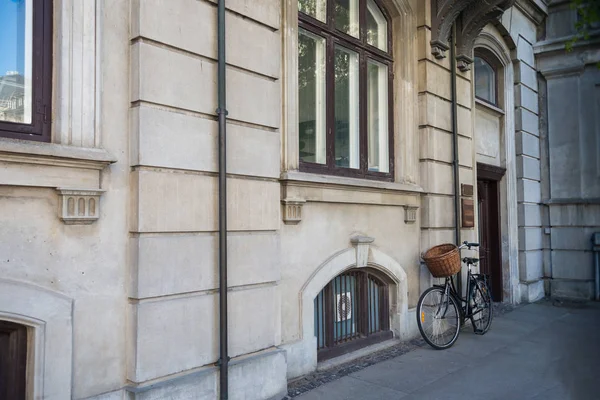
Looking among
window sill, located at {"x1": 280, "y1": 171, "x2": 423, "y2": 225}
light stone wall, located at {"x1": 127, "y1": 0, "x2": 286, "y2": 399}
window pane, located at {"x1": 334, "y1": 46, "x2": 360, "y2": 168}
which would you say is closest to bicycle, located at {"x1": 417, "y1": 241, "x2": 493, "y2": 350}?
window sill, located at {"x1": 280, "y1": 171, "x2": 423, "y2": 225}

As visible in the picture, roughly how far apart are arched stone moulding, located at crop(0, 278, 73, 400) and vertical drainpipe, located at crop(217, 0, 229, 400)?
4.15 ft

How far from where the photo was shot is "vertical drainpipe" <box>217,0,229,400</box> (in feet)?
14.2

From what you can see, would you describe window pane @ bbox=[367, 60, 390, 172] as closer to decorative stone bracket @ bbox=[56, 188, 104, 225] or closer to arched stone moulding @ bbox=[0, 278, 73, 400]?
decorative stone bracket @ bbox=[56, 188, 104, 225]

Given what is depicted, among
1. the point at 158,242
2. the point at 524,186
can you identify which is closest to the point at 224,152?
the point at 158,242

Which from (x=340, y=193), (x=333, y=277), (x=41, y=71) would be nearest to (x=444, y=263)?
(x=333, y=277)

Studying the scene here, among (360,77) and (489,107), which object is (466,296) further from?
(489,107)

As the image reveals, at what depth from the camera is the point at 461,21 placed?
7914mm

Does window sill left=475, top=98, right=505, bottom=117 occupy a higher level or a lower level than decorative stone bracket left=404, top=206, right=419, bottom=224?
higher

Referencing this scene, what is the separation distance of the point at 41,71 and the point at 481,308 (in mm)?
6457

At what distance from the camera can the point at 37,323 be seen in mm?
3416

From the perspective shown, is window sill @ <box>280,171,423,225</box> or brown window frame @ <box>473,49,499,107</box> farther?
brown window frame @ <box>473,49,499,107</box>

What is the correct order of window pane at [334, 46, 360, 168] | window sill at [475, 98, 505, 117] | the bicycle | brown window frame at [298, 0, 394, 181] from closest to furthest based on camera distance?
brown window frame at [298, 0, 394, 181]
window pane at [334, 46, 360, 168]
the bicycle
window sill at [475, 98, 505, 117]

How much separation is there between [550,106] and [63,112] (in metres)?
10.8

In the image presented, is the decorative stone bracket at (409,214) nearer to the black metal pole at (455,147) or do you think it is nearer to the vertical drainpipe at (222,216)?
the black metal pole at (455,147)
